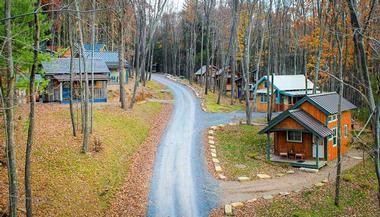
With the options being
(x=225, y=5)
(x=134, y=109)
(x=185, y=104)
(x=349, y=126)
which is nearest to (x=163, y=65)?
(x=225, y=5)

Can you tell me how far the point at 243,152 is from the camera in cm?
2494

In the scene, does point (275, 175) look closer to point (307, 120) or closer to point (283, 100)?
point (307, 120)

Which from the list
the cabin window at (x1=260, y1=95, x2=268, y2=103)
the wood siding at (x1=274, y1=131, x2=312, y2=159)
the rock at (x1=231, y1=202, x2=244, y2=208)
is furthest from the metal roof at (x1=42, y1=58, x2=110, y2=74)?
the rock at (x1=231, y1=202, x2=244, y2=208)

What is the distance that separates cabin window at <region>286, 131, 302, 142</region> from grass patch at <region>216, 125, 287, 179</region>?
197 centimetres

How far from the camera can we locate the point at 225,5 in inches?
2298

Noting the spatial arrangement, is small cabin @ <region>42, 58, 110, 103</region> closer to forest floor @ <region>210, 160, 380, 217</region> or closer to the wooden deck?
the wooden deck

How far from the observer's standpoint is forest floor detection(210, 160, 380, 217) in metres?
16.3

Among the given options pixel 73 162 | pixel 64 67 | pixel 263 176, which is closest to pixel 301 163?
pixel 263 176

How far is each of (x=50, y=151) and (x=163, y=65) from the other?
67214mm

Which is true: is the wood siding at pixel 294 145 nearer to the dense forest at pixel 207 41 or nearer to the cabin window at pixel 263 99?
the dense forest at pixel 207 41

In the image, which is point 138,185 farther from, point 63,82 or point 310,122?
point 63,82

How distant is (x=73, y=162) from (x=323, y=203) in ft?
39.3

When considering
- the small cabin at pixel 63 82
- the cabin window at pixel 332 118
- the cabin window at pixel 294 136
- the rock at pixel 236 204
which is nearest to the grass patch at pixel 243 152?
the cabin window at pixel 294 136

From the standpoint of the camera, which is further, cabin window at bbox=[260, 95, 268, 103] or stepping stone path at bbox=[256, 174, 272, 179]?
cabin window at bbox=[260, 95, 268, 103]
